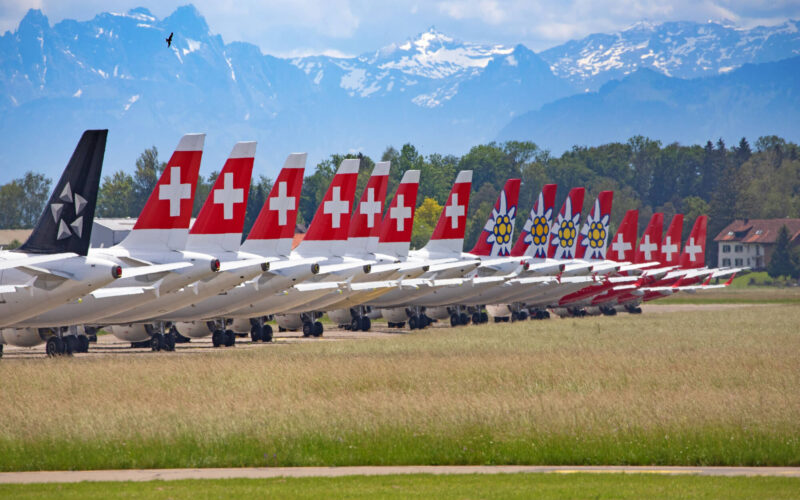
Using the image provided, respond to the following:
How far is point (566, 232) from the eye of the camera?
73.9 meters

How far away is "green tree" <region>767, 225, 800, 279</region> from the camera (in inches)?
6260

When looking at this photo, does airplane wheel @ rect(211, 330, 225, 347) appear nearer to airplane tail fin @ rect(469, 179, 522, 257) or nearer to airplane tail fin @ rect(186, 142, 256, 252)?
airplane tail fin @ rect(186, 142, 256, 252)

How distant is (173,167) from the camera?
34.0 m

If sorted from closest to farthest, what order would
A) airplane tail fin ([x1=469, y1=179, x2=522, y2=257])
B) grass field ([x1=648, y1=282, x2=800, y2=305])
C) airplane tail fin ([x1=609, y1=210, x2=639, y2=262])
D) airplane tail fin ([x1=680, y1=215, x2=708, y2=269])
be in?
airplane tail fin ([x1=469, y1=179, x2=522, y2=257]) → airplane tail fin ([x1=609, y1=210, x2=639, y2=262]) → airplane tail fin ([x1=680, y1=215, x2=708, y2=269]) → grass field ([x1=648, y1=282, x2=800, y2=305])

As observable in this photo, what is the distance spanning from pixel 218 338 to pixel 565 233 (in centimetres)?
3673

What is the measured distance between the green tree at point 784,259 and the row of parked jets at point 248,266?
95.8m

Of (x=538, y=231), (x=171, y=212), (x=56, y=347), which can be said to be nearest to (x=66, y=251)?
(x=171, y=212)

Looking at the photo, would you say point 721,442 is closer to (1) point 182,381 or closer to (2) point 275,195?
(1) point 182,381

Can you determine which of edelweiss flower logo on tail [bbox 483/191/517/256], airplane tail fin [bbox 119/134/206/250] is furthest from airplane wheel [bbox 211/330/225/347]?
edelweiss flower logo on tail [bbox 483/191/517/256]

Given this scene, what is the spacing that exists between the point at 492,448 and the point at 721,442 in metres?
3.62

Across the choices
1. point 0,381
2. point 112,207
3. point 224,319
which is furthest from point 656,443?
point 112,207

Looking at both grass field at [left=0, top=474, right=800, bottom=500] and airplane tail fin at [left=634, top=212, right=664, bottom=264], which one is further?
airplane tail fin at [left=634, top=212, right=664, bottom=264]

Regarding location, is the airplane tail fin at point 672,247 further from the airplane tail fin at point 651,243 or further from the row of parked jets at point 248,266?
the row of parked jets at point 248,266

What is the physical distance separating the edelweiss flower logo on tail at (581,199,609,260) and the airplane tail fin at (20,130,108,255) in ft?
169
